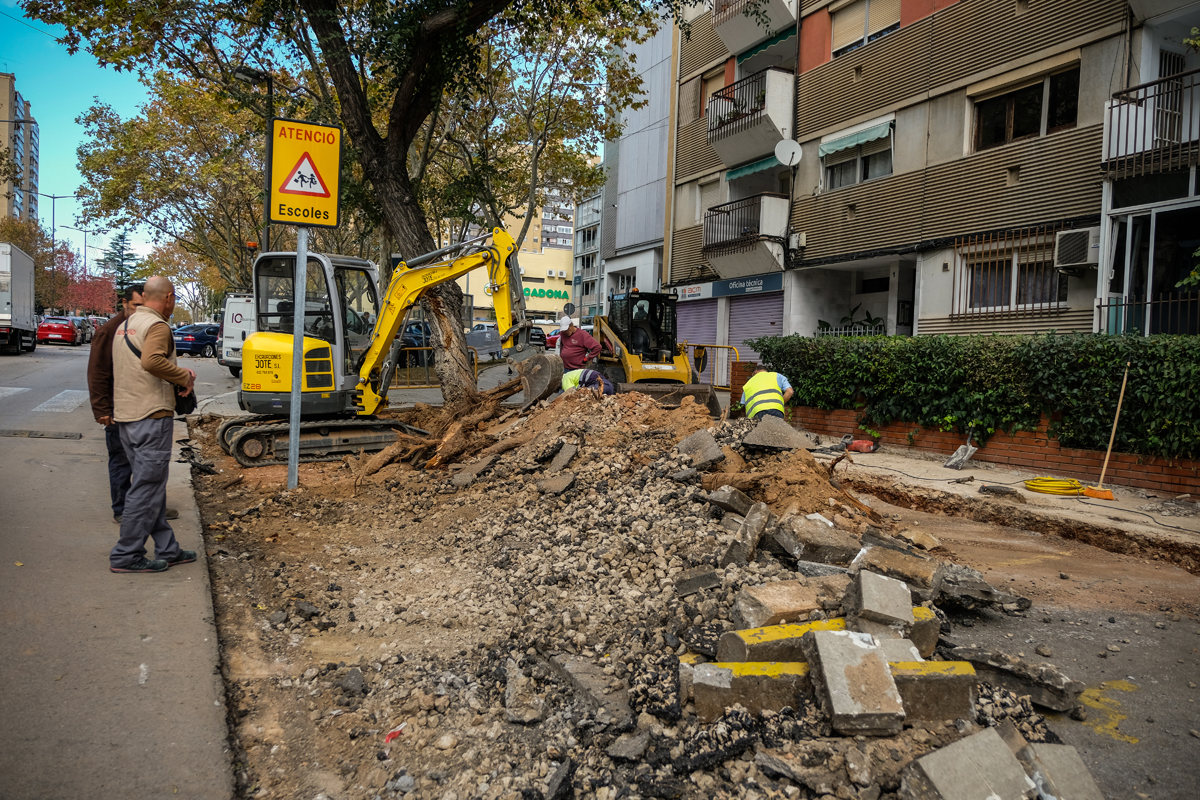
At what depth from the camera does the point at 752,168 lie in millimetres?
21359

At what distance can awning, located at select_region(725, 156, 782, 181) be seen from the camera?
2061 centimetres

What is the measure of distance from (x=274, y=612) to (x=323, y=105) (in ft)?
42.6

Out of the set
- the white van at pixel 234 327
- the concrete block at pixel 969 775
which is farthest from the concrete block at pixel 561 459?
the white van at pixel 234 327

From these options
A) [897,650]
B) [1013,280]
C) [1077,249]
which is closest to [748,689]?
[897,650]

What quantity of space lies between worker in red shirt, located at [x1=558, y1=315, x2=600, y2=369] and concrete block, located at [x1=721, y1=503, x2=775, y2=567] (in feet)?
25.0

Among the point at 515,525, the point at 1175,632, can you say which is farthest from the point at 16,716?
the point at 1175,632

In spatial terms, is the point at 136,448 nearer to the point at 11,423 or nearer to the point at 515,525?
the point at 515,525

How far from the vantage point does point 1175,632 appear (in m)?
4.74

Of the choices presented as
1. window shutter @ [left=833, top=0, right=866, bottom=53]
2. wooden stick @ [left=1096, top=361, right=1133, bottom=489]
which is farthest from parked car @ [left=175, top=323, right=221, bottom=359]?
wooden stick @ [left=1096, top=361, right=1133, bottom=489]

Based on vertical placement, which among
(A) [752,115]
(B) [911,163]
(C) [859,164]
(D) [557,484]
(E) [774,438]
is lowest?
(D) [557,484]

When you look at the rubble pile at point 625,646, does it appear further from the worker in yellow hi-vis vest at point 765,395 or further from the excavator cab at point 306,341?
the excavator cab at point 306,341

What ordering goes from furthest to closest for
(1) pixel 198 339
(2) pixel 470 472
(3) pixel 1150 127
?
(1) pixel 198 339, (3) pixel 1150 127, (2) pixel 470 472

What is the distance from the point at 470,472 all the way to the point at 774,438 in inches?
130

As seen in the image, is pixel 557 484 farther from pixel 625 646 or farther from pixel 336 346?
pixel 336 346
